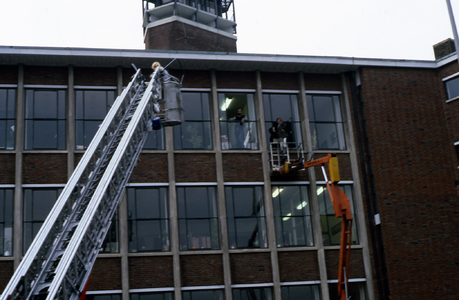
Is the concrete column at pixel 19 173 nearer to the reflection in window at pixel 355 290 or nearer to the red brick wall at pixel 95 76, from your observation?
the red brick wall at pixel 95 76

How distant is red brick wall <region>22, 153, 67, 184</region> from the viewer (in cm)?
2325

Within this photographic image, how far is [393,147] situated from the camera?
25.8 meters

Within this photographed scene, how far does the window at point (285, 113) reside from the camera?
26.2 meters

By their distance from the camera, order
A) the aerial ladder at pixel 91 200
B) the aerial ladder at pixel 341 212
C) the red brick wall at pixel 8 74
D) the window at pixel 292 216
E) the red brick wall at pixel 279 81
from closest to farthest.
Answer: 1. the aerial ladder at pixel 91 200
2. the aerial ladder at pixel 341 212
3. the red brick wall at pixel 8 74
4. the window at pixel 292 216
5. the red brick wall at pixel 279 81

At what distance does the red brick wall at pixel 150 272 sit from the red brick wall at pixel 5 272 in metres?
4.28

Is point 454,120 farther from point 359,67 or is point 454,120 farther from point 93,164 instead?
point 93,164

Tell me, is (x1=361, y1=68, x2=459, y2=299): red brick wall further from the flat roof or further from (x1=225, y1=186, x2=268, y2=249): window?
(x1=225, y1=186, x2=268, y2=249): window

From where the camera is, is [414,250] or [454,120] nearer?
[414,250]

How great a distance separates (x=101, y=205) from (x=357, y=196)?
15.0 meters

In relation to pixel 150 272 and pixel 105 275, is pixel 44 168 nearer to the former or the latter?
pixel 105 275


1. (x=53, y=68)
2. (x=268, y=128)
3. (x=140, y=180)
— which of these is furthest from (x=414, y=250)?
(x=53, y=68)

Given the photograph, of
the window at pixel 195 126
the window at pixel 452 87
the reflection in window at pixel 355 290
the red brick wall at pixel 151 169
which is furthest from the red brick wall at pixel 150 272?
the window at pixel 452 87

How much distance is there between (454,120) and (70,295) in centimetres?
2014

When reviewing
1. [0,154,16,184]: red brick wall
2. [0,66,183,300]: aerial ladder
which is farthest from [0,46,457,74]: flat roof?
[0,66,183,300]: aerial ladder
